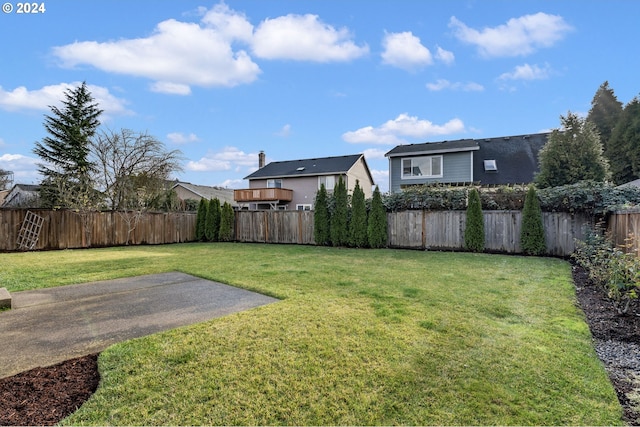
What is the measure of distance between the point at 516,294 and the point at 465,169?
13.8 metres

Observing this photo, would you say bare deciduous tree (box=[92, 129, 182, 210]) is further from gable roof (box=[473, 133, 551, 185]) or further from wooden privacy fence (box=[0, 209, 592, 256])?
gable roof (box=[473, 133, 551, 185])

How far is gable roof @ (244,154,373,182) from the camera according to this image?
24078 millimetres

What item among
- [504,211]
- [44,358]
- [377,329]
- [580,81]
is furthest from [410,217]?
[44,358]

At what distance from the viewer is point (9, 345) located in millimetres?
2896

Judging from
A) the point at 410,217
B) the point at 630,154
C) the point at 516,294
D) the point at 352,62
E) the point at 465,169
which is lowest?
the point at 516,294

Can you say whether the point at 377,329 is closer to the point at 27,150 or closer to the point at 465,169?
the point at 465,169

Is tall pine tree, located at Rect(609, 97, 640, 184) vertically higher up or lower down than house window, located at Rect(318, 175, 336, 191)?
higher up

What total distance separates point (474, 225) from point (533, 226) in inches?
61.0

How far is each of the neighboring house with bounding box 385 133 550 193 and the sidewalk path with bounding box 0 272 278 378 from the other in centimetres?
1362

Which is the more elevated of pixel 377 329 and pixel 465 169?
pixel 465 169

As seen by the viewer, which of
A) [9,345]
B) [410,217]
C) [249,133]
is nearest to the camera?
[9,345]

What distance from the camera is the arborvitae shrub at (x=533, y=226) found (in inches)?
364

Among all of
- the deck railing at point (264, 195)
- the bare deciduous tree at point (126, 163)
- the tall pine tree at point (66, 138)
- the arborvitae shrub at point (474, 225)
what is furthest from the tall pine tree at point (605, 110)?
the tall pine tree at point (66, 138)

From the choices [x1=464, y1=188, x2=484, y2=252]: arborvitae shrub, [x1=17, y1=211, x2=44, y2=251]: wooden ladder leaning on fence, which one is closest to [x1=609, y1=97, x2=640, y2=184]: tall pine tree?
[x1=464, y1=188, x2=484, y2=252]: arborvitae shrub
